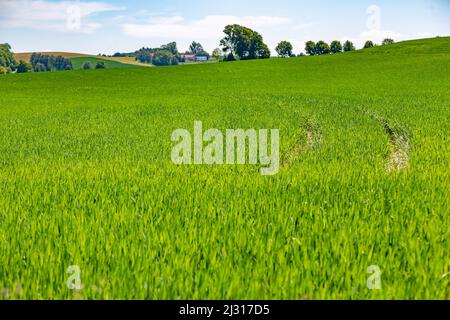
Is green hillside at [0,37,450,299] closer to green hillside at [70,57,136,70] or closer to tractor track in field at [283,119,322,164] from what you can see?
tractor track in field at [283,119,322,164]

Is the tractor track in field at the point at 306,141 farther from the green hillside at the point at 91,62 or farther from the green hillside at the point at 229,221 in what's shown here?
the green hillside at the point at 91,62

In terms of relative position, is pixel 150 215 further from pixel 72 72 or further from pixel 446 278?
pixel 72 72

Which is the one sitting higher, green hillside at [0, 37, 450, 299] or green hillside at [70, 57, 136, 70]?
green hillside at [70, 57, 136, 70]
